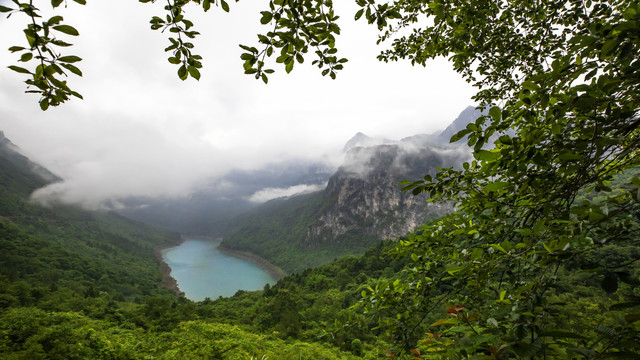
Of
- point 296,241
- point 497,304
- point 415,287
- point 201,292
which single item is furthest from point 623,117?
point 296,241

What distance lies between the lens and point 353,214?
12975 centimetres

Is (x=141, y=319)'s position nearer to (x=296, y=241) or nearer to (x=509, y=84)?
(x=509, y=84)

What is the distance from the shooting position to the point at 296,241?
127375 millimetres

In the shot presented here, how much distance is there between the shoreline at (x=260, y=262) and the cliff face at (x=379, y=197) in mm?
22375

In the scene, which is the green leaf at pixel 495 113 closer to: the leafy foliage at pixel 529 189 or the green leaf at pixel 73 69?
the leafy foliage at pixel 529 189

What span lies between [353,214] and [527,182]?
130 m

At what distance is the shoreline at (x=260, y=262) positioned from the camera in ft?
311

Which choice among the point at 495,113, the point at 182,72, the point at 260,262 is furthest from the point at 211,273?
the point at 495,113

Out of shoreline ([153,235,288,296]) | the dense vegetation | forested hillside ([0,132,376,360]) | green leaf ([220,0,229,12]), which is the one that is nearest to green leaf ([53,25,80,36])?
green leaf ([220,0,229,12])

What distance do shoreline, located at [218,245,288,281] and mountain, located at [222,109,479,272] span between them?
2852 mm

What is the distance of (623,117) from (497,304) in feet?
4.40

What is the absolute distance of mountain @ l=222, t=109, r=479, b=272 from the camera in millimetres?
115250

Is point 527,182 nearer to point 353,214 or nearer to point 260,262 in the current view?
point 260,262

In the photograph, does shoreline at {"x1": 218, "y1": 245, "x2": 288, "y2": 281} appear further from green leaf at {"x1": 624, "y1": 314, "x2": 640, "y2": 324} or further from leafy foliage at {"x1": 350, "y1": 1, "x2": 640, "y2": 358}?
green leaf at {"x1": 624, "y1": 314, "x2": 640, "y2": 324}
